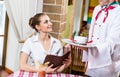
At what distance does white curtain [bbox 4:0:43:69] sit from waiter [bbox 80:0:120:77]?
1042 mm

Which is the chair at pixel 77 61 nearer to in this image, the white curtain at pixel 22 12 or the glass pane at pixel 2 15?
the white curtain at pixel 22 12

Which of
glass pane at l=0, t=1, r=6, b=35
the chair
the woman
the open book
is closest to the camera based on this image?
the open book

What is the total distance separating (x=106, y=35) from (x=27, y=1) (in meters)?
1.26

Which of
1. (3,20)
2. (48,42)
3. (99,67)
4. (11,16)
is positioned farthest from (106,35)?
(3,20)

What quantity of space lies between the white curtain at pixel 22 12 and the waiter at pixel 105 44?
41.0 inches

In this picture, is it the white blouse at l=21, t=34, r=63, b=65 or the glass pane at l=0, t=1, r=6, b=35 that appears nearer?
the white blouse at l=21, t=34, r=63, b=65

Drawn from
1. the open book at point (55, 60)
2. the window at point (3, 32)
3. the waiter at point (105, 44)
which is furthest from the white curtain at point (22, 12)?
the waiter at point (105, 44)

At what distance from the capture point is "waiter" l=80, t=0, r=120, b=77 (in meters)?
1.68

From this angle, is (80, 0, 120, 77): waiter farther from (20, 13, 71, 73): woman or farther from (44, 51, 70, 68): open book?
(20, 13, 71, 73): woman

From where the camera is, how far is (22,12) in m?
2.83

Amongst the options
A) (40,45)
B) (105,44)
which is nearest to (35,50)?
(40,45)

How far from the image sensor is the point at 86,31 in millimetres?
2980

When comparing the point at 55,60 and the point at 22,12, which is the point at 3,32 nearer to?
the point at 22,12

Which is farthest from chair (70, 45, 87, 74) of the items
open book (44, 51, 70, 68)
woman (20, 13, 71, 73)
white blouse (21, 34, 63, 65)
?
open book (44, 51, 70, 68)
